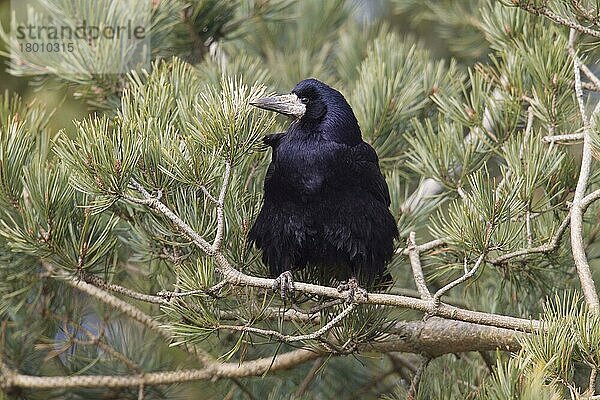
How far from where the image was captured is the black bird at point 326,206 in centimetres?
214

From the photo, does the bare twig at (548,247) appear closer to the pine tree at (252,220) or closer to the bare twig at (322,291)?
the pine tree at (252,220)

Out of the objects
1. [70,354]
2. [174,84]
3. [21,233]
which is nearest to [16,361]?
[70,354]

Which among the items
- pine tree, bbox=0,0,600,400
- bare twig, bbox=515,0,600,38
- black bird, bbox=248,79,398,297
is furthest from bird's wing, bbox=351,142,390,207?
bare twig, bbox=515,0,600,38

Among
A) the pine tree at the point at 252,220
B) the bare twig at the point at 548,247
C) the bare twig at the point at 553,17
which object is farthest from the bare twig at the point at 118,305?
the bare twig at the point at 553,17

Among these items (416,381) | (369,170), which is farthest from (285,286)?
(369,170)

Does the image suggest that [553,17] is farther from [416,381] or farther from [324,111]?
[416,381]

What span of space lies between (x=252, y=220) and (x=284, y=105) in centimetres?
28

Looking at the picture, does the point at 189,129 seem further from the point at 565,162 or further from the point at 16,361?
the point at 16,361

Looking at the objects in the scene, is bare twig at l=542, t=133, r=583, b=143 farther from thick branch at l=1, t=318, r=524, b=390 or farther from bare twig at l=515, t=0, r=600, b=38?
thick branch at l=1, t=318, r=524, b=390

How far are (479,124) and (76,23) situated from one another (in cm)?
110

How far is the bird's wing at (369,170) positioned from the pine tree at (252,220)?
0.10 meters

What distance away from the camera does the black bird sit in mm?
2141

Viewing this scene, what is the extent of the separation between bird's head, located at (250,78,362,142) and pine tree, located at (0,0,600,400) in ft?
0.46

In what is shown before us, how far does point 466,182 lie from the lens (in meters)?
2.15
